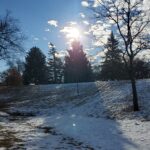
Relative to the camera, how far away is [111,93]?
1431 inches

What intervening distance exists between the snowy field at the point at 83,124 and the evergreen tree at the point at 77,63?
24.5m

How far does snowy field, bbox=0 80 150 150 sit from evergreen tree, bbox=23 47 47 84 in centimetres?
3269

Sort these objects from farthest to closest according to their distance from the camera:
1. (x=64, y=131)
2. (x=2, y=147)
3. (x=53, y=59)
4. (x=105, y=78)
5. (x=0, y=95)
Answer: (x=53, y=59) < (x=105, y=78) < (x=0, y=95) < (x=64, y=131) < (x=2, y=147)

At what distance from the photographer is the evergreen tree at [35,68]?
8162cm

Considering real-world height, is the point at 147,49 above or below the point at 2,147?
above

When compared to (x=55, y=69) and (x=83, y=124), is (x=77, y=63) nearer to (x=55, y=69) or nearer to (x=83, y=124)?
(x=55, y=69)

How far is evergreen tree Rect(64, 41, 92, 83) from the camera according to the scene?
74.9 m

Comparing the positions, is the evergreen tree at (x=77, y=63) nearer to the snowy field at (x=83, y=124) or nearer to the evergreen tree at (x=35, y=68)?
the evergreen tree at (x=35, y=68)

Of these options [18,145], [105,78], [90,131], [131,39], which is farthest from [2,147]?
[105,78]

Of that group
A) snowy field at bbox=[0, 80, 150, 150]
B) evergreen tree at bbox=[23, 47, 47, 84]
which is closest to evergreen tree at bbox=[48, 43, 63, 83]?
evergreen tree at bbox=[23, 47, 47, 84]

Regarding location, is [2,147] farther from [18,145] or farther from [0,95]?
[0,95]

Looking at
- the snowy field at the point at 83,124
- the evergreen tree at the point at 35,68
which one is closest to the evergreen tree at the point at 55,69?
the evergreen tree at the point at 35,68

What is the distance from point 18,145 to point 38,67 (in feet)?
221

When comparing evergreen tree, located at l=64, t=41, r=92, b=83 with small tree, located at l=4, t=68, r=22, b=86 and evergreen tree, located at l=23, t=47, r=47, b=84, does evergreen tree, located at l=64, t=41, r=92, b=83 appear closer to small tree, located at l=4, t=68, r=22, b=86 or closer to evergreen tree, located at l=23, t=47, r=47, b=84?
evergreen tree, located at l=23, t=47, r=47, b=84
